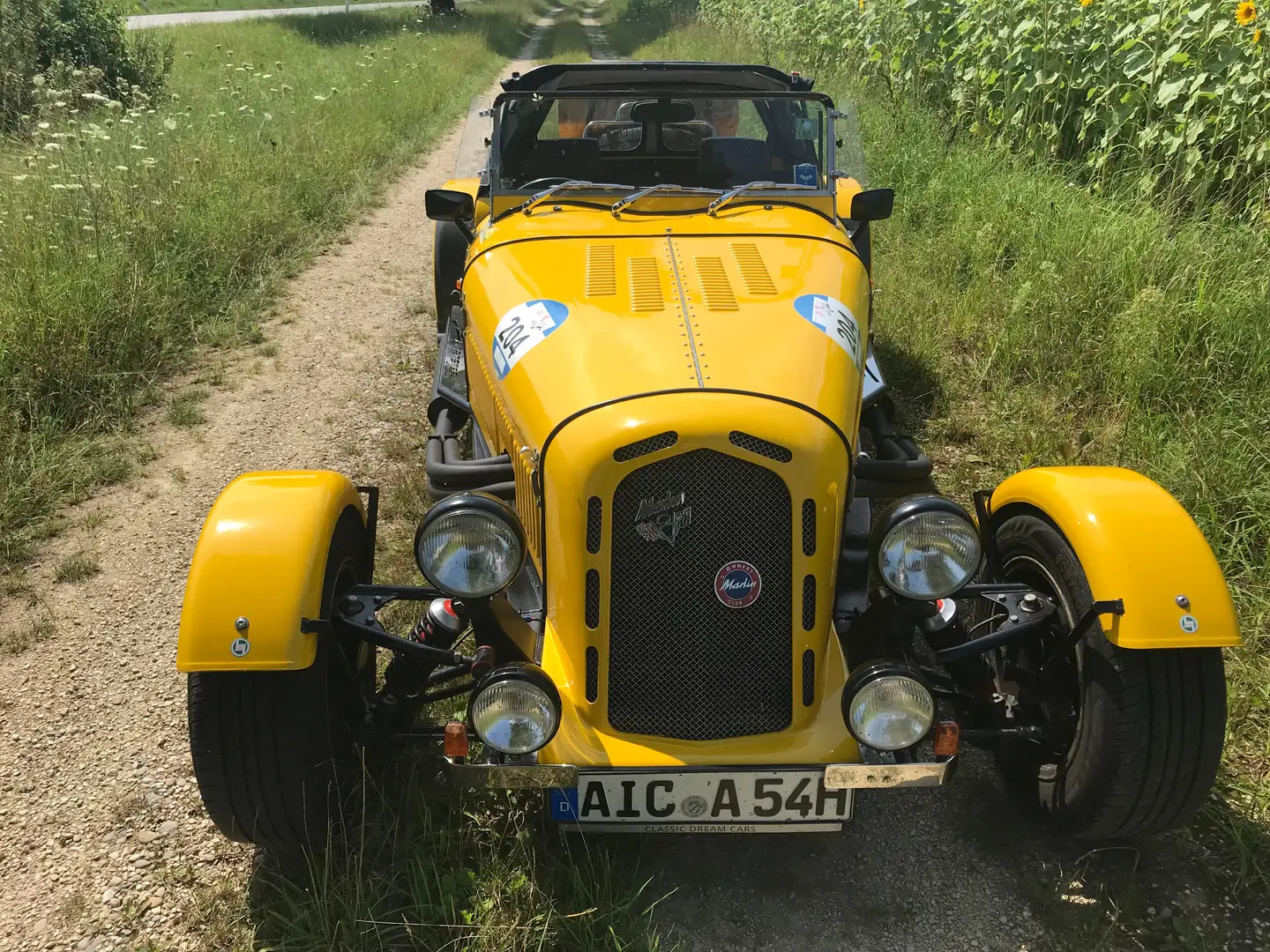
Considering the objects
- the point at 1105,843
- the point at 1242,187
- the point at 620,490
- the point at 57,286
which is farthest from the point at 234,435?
the point at 1242,187

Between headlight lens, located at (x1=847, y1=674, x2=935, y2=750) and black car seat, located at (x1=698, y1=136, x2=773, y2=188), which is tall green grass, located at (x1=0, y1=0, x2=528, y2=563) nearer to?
black car seat, located at (x1=698, y1=136, x2=773, y2=188)

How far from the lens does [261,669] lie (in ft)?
8.02

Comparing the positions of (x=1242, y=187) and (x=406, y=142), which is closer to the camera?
(x=1242, y=187)

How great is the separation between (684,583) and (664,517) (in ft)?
0.64

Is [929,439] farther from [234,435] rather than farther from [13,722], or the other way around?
[13,722]

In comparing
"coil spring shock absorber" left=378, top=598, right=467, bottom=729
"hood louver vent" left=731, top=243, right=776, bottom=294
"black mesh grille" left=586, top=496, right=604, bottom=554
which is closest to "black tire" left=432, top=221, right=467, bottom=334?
"hood louver vent" left=731, top=243, right=776, bottom=294

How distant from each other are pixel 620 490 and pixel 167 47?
13.9 meters

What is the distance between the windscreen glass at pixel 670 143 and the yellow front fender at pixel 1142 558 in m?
2.11

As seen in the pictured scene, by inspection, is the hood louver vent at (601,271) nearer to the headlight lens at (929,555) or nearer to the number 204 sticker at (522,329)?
the number 204 sticker at (522,329)

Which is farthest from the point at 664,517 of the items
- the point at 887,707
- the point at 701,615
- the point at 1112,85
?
the point at 1112,85

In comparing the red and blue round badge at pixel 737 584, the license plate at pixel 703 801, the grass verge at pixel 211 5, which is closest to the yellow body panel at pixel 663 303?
the red and blue round badge at pixel 737 584

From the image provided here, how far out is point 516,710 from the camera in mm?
2348

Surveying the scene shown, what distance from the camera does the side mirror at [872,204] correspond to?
157 inches

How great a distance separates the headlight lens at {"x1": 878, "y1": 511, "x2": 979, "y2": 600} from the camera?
245 cm
